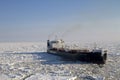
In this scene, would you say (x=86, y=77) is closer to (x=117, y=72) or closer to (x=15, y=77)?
(x=117, y=72)

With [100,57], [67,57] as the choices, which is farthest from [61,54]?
[100,57]

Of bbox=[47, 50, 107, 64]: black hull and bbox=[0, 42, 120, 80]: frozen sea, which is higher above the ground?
bbox=[47, 50, 107, 64]: black hull

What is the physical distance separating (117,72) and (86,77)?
2.71 meters

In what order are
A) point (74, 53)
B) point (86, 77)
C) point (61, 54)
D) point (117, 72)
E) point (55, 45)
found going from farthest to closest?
point (55, 45) → point (61, 54) → point (74, 53) → point (117, 72) → point (86, 77)

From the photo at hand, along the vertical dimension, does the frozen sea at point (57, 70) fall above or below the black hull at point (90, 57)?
below

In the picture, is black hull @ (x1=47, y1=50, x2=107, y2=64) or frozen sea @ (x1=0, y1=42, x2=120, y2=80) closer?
frozen sea @ (x1=0, y1=42, x2=120, y2=80)

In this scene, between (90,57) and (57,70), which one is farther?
(90,57)

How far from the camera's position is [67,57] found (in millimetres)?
22578

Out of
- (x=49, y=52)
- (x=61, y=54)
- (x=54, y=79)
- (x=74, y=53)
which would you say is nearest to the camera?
(x=54, y=79)

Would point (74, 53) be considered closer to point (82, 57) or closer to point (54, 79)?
point (82, 57)

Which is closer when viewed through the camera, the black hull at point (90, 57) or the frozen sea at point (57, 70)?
the frozen sea at point (57, 70)

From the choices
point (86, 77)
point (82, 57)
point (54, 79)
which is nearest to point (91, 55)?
point (82, 57)

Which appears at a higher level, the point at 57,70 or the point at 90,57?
the point at 90,57

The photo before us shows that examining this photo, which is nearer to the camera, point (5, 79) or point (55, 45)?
point (5, 79)
